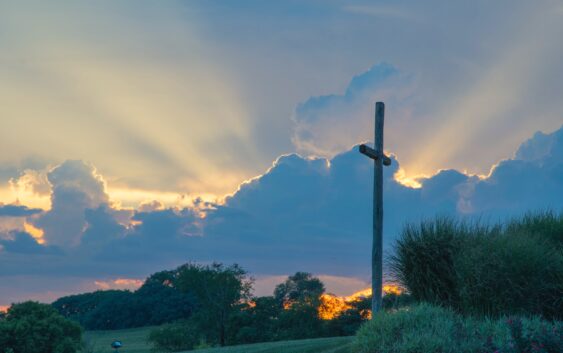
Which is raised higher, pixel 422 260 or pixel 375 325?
pixel 422 260

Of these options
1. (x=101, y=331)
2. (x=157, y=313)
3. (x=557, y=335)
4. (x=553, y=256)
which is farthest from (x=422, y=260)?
(x=101, y=331)

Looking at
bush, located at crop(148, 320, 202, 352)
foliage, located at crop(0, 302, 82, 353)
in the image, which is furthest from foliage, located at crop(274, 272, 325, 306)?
foliage, located at crop(0, 302, 82, 353)

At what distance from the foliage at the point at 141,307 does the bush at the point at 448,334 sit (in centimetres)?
5252

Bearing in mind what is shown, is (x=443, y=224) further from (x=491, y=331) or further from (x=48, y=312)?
(x=48, y=312)

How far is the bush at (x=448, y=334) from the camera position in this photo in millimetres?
15117

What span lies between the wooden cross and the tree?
26850mm

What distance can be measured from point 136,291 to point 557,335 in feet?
223

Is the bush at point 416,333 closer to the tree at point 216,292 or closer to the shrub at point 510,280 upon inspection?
the shrub at point 510,280

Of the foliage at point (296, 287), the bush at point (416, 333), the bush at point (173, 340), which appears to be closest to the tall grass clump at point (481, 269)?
the bush at point (416, 333)

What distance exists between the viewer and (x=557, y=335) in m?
15.4

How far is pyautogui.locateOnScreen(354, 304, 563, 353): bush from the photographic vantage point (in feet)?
49.6

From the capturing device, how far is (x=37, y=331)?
107 ft

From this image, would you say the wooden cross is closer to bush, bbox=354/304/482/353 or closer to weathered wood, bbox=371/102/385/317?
weathered wood, bbox=371/102/385/317

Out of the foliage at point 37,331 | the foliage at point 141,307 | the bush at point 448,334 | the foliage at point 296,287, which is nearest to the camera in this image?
the bush at point 448,334
